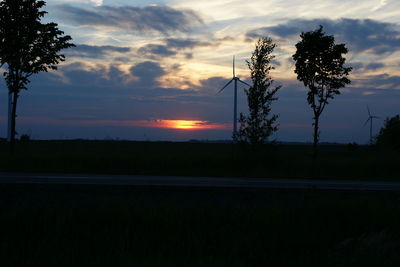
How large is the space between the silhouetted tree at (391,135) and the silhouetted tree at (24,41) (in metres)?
45.0

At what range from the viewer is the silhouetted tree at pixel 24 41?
27.6m

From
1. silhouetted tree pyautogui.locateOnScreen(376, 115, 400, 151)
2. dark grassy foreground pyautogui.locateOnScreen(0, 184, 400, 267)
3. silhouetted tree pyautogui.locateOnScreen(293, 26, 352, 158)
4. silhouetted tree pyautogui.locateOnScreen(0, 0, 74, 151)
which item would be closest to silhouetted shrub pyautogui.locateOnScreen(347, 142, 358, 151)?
silhouetted tree pyautogui.locateOnScreen(376, 115, 400, 151)

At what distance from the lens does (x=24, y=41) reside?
90.9 ft

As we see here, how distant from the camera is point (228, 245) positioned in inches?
327

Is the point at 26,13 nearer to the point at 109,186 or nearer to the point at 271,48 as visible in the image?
the point at 271,48

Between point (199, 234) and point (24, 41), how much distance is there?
23.6m

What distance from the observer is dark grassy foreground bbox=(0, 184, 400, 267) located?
7.20 meters

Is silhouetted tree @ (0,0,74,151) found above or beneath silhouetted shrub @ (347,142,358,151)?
above

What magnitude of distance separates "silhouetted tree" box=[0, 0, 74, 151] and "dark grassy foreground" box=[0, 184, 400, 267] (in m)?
19.5

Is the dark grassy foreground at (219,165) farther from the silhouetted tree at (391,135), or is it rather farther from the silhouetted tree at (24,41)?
the silhouetted tree at (391,135)

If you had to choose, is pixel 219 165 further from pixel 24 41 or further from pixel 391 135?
pixel 391 135

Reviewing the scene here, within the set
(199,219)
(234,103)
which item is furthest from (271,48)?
(199,219)

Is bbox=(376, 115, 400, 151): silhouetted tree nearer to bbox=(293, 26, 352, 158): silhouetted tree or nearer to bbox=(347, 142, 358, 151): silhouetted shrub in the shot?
bbox=(347, 142, 358, 151): silhouetted shrub

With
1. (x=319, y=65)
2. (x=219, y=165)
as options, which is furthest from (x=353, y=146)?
(x=219, y=165)
